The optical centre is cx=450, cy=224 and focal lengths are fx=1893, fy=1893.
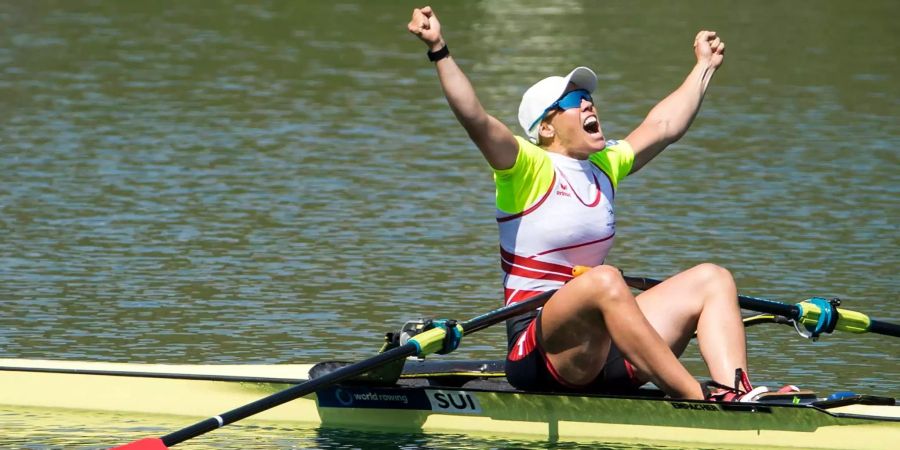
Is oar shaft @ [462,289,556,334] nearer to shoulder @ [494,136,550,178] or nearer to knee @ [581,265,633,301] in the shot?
knee @ [581,265,633,301]

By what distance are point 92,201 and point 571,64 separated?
28.0ft

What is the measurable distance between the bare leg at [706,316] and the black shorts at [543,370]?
0.23 m

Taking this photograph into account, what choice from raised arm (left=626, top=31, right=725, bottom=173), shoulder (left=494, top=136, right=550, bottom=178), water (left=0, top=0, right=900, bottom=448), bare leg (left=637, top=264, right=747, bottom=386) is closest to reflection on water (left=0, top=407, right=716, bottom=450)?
water (left=0, top=0, right=900, bottom=448)

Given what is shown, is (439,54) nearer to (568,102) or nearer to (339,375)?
(568,102)

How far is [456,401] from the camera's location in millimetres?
8398

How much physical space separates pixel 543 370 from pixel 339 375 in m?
0.90

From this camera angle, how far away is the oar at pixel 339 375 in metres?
7.75

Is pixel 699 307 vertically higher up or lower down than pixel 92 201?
lower down

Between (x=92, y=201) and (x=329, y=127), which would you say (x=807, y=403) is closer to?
(x=92, y=201)

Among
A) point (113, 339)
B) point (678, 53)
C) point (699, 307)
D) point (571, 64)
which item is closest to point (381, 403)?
point (699, 307)

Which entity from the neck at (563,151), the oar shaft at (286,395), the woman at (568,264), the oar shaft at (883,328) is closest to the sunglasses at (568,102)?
the woman at (568,264)

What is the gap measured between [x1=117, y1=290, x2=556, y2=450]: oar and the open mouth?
751 millimetres

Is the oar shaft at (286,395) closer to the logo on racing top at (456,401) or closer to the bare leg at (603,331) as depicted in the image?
the logo on racing top at (456,401)

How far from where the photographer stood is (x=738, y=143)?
679 inches
